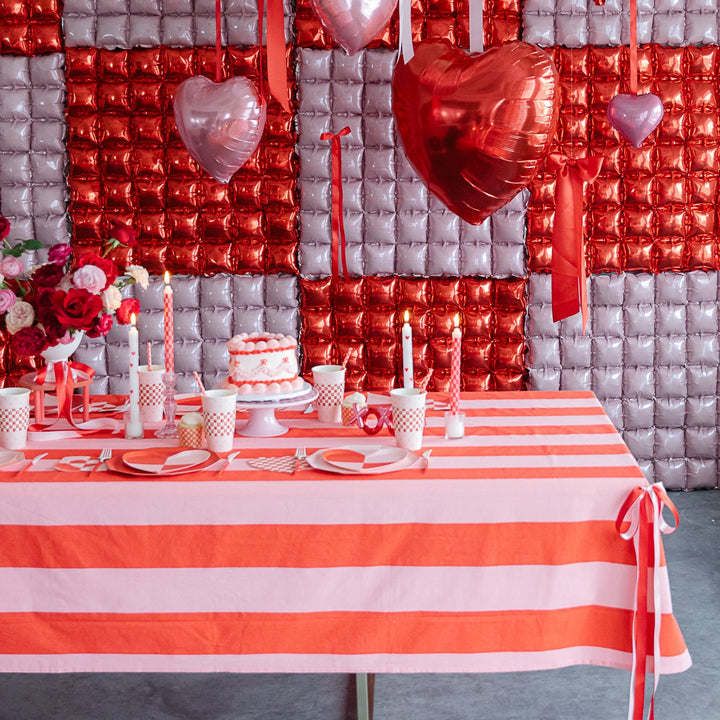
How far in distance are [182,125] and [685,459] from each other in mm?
2449

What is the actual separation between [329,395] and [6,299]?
79cm

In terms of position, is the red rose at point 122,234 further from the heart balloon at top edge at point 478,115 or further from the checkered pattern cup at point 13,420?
the heart balloon at top edge at point 478,115

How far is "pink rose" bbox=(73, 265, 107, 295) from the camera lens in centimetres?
190

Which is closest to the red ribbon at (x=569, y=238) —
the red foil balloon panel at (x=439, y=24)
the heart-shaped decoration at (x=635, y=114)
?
the heart-shaped decoration at (x=635, y=114)

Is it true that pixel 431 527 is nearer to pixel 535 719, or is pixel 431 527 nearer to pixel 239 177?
pixel 535 719

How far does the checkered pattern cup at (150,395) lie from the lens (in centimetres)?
213

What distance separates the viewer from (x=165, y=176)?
11.1ft

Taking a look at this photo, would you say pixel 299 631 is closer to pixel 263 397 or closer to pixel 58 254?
pixel 263 397

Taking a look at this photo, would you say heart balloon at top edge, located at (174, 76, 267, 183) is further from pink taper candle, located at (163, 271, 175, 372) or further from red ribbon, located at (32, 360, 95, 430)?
red ribbon, located at (32, 360, 95, 430)

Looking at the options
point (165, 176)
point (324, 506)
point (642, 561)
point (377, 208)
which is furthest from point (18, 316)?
point (377, 208)

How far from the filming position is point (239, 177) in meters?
3.36

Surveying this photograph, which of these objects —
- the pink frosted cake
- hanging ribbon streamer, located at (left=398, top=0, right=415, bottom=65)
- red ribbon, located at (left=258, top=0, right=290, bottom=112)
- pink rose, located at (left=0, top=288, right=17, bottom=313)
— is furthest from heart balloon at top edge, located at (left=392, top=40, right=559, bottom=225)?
pink rose, located at (left=0, top=288, right=17, bottom=313)

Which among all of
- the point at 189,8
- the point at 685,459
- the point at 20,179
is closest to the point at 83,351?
the point at 20,179

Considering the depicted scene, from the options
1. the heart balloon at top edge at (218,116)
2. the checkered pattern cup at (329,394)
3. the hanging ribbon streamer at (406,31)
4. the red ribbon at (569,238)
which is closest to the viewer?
the checkered pattern cup at (329,394)
